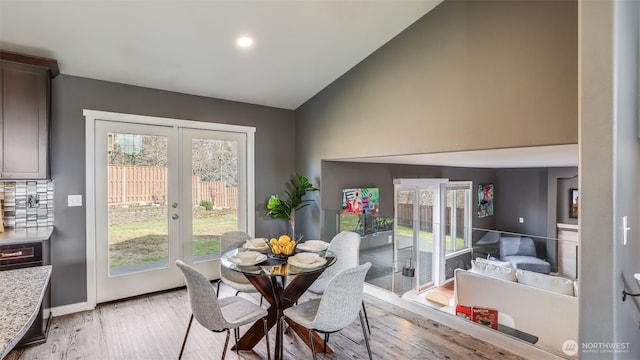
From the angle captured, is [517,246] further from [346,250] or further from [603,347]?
[603,347]

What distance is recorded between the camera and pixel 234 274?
306 centimetres

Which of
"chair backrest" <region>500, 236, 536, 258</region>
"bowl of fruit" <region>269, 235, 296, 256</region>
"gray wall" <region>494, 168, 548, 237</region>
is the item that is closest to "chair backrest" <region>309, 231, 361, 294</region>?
"bowl of fruit" <region>269, 235, 296, 256</region>

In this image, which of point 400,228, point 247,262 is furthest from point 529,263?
point 247,262

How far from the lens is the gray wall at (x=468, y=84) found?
7.24 ft

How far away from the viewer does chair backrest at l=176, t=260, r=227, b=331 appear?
2.04 metres

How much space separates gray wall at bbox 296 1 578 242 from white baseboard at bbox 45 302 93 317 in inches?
131

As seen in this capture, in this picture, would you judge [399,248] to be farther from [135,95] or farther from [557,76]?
[135,95]

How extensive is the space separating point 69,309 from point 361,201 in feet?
12.1

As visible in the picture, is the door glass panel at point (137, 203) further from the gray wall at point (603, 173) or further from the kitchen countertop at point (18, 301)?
the gray wall at point (603, 173)

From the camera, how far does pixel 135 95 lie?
3557 millimetres

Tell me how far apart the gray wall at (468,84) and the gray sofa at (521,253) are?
2.07m

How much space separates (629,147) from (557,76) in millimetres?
674

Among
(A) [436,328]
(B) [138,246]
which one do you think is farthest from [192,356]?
(A) [436,328]

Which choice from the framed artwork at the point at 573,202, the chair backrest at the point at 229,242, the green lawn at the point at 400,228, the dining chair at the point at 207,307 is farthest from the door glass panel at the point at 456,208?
the dining chair at the point at 207,307
